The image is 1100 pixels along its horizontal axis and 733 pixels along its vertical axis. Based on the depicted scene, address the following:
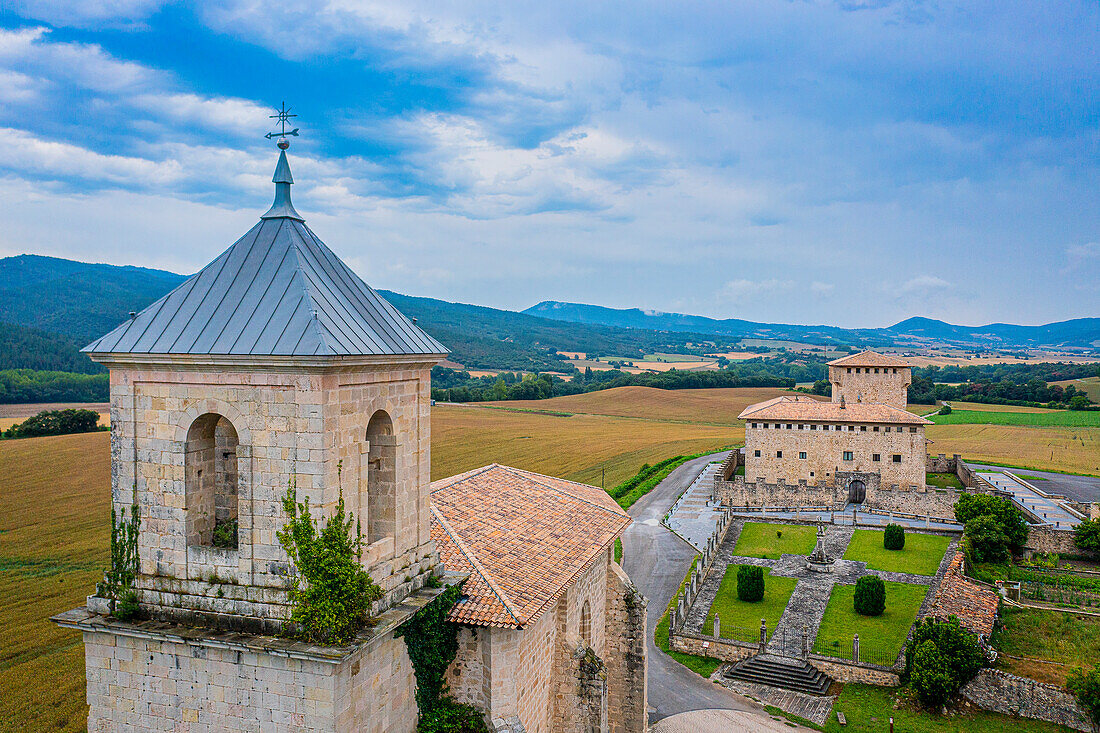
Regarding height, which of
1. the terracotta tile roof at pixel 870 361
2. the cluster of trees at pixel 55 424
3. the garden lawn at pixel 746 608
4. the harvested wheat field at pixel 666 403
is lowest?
the garden lawn at pixel 746 608

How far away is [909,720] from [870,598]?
733cm

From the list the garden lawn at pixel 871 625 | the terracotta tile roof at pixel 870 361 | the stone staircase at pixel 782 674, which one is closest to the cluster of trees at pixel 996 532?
the garden lawn at pixel 871 625

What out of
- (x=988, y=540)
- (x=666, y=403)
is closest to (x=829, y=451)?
(x=988, y=540)

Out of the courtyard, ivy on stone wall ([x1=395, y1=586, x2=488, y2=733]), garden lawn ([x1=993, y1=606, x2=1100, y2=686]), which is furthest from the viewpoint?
the courtyard

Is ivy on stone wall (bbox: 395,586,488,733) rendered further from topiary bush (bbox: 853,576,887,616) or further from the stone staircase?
topiary bush (bbox: 853,576,887,616)

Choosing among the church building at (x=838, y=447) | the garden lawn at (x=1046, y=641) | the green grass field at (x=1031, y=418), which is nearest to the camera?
the garden lawn at (x=1046, y=641)

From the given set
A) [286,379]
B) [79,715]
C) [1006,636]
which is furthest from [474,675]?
[1006,636]

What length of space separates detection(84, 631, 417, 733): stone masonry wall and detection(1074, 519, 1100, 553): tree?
39.6 meters

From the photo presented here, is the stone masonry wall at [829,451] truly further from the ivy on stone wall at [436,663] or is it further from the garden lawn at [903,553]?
the ivy on stone wall at [436,663]

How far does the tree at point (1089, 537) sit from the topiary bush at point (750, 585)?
60.8 feet

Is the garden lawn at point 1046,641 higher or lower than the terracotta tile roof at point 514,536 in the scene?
lower

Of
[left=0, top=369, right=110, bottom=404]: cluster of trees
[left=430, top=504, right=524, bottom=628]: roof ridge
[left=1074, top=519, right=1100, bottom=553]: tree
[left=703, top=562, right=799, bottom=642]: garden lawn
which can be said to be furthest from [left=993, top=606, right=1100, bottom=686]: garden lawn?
[left=0, top=369, right=110, bottom=404]: cluster of trees

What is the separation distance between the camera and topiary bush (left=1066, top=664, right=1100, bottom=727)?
20656 mm

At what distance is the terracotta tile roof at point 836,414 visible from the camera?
51.4 m
